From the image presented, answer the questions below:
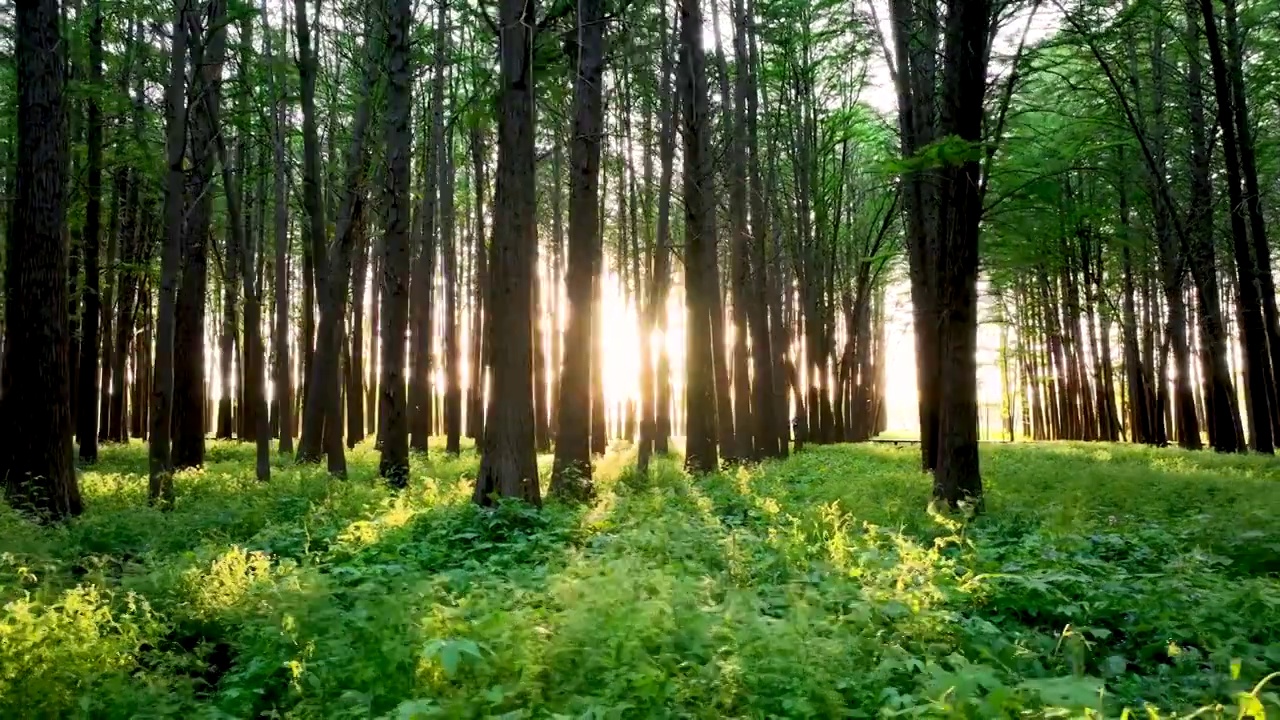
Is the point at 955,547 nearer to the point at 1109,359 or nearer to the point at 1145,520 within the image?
the point at 1145,520

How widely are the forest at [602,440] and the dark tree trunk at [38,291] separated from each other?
0.13ft

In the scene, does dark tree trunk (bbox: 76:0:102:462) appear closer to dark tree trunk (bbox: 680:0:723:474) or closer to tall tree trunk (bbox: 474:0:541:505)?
tall tree trunk (bbox: 474:0:541:505)

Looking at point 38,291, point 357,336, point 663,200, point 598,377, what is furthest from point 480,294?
point 38,291

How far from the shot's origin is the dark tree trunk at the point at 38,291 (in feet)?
31.1

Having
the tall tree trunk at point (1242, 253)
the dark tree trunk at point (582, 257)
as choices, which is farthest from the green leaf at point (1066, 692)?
the tall tree trunk at point (1242, 253)

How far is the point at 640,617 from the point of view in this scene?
4285mm

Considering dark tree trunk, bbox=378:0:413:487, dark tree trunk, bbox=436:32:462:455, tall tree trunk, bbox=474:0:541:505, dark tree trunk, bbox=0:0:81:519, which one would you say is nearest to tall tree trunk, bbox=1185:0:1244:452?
tall tree trunk, bbox=474:0:541:505

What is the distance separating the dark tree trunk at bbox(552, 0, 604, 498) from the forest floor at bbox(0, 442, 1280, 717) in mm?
2973

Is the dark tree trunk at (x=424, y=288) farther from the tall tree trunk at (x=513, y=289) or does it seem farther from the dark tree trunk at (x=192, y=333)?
the tall tree trunk at (x=513, y=289)

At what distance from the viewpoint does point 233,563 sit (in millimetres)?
6012

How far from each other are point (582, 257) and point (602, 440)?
11423 millimetres

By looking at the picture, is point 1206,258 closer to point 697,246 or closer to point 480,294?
point 697,246

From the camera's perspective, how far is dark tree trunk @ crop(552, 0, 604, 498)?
11906 millimetres

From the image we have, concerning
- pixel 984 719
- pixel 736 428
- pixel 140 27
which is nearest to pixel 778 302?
pixel 736 428
